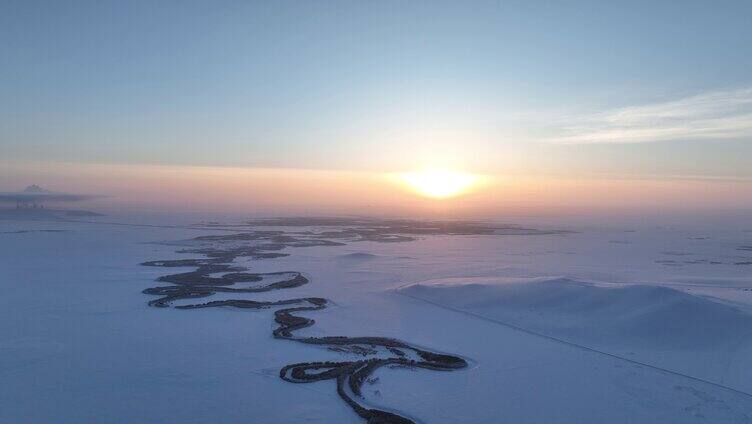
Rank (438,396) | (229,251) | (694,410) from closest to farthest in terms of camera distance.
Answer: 1. (694,410)
2. (438,396)
3. (229,251)

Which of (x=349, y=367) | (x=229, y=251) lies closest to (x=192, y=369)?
(x=349, y=367)

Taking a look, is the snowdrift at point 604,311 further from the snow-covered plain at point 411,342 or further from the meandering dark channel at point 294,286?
the meandering dark channel at point 294,286

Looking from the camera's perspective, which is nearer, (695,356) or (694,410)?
(694,410)

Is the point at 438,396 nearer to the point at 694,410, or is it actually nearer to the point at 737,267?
the point at 694,410

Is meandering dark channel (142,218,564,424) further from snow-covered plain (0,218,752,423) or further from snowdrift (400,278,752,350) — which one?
snowdrift (400,278,752,350)

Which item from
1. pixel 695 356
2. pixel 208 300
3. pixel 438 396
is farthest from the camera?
pixel 208 300

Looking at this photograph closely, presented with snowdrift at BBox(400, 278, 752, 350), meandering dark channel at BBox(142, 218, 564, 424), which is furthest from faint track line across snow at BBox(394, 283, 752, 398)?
meandering dark channel at BBox(142, 218, 564, 424)
